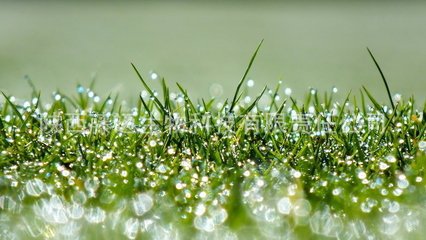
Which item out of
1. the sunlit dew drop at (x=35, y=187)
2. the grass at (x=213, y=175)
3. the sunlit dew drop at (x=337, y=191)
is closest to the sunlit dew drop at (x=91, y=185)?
the grass at (x=213, y=175)

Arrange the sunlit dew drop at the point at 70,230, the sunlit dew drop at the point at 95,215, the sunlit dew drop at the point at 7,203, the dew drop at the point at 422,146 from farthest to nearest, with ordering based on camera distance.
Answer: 1. the dew drop at the point at 422,146
2. the sunlit dew drop at the point at 7,203
3. the sunlit dew drop at the point at 95,215
4. the sunlit dew drop at the point at 70,230

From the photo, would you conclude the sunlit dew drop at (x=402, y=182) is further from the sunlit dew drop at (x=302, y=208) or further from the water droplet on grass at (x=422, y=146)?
the sunlit dew drop at (x=302, y=208)

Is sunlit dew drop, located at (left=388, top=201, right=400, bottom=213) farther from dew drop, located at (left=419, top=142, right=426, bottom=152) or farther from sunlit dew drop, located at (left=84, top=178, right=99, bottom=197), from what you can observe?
sunlit dew drop, located at (left=84, top=178, right=99, bottom=197)

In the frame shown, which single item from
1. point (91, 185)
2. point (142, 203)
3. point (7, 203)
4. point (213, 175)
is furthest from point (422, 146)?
point (7, 203)

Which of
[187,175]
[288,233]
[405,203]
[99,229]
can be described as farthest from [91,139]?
[405,203]

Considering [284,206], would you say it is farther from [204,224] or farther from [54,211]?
[54,211]

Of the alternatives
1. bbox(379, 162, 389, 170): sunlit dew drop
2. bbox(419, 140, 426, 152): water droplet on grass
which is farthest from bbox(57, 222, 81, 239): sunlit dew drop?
bbox(419, 140, 426, 152): water droplet on grass

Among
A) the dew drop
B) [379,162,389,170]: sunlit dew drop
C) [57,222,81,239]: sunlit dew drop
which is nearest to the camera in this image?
[57,222,81,239]: sunlit dew drop

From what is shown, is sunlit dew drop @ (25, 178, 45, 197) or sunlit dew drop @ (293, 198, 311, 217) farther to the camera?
sunlit dew drop @ (25, 178, 45, 197)

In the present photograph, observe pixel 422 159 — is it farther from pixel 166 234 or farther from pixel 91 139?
pixel 91 139
